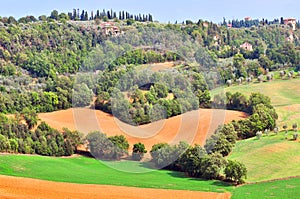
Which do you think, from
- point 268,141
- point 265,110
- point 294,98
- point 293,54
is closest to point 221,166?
point 268,141

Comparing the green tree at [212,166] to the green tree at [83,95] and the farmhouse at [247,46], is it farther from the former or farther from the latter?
the farmhouse at [247,46]

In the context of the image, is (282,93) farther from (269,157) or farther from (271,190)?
(271,190)

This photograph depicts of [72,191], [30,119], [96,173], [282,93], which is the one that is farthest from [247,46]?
[72,191]

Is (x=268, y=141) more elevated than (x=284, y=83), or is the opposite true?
(x=284, y=83)

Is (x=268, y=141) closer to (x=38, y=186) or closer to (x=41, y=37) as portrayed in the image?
(x=38, y=186)

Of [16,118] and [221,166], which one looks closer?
[221,166]

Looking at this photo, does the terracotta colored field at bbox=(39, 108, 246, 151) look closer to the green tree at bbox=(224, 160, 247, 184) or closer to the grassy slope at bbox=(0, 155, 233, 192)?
the grassy slope at bbox=(0, 155, 233, 192)
